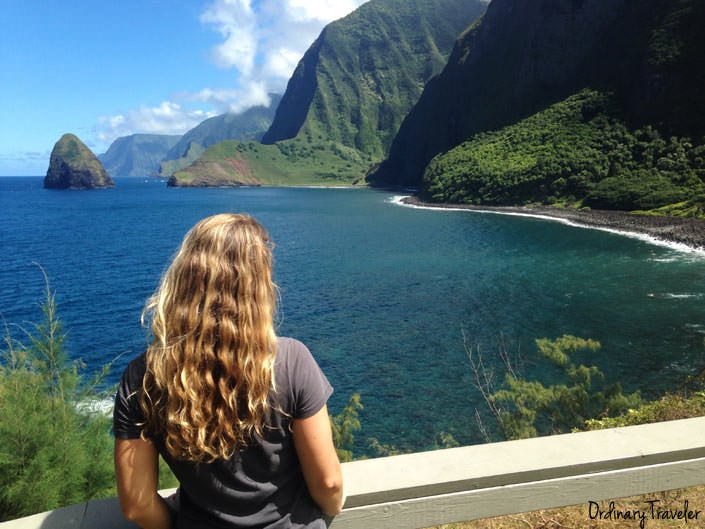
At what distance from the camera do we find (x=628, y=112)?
87.2 metres

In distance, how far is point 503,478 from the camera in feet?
7.72

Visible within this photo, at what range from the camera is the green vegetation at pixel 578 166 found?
67.7 meters

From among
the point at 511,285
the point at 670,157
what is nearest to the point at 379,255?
the point at 511,285

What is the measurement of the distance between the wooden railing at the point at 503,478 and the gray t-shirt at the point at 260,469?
0.25m

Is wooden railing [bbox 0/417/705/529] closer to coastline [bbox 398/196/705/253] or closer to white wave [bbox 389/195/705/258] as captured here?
white wave [bbox 389/195/705/258]

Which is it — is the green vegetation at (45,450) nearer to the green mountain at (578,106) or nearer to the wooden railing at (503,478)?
the wooden railing at (503,478)

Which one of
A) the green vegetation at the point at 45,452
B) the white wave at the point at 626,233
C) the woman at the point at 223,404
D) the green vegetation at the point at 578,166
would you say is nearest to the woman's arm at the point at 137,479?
the woman at the point at 223,404

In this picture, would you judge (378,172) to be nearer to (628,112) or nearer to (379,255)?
(628,112)

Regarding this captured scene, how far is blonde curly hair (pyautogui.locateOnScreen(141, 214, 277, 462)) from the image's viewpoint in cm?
193

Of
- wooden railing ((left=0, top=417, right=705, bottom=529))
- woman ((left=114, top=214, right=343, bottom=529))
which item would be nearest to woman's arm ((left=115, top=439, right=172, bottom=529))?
woman ((left=114, top=214, right=343, bottom=529))

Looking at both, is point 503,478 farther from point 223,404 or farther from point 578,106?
point 578,106

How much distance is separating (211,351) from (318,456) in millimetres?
568

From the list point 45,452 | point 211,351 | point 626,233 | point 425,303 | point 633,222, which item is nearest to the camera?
point 211,351

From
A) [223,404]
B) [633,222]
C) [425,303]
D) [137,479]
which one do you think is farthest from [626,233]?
[137,479]
